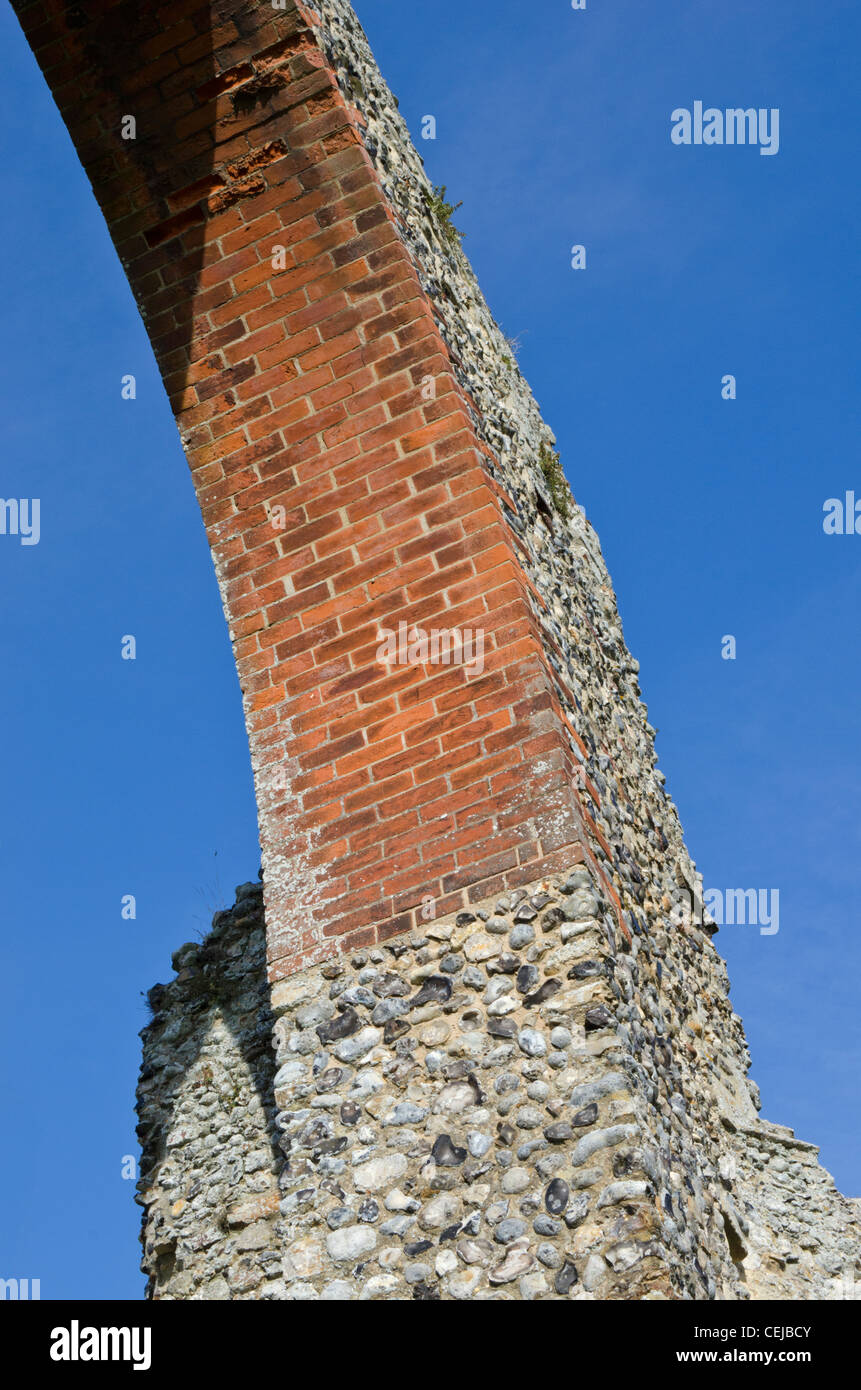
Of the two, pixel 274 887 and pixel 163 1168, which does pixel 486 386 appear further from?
pixel 163 1168

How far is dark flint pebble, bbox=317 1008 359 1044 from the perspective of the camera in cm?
391

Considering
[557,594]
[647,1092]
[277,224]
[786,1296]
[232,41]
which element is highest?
[232,41]

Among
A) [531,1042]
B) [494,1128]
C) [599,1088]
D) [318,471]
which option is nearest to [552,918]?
[531,1042]

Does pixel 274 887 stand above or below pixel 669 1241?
above

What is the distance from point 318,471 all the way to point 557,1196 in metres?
2.45

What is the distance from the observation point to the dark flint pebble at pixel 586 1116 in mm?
3441

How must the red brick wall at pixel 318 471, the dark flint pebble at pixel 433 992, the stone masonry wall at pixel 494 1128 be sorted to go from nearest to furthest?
the stone masonry wall at pixel 494 1128
the dark flint pebble at pixel 433 992
the red brick wall at pixel 318 471

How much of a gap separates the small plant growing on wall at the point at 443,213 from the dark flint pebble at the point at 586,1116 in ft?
13.9

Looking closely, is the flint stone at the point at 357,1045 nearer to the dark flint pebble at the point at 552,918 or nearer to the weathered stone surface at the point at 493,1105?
the weathered stone surface at the point at 493,1105

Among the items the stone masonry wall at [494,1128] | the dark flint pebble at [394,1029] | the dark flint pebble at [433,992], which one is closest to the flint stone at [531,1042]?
the stone masonry wall at [494,1128]

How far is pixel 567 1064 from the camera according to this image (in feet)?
11.6

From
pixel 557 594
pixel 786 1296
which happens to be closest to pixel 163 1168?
pixel 786 1296

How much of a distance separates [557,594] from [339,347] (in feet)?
4.99

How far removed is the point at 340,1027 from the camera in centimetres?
392
